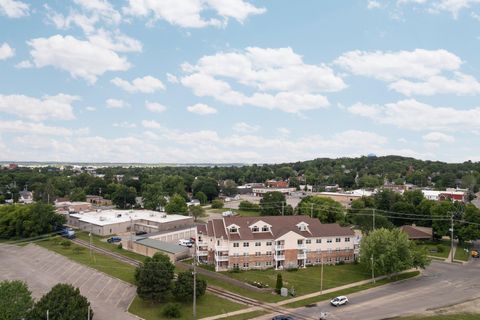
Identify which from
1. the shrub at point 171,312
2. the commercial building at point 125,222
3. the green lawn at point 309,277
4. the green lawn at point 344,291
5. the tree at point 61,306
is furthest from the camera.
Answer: the commercial building at point 125,222

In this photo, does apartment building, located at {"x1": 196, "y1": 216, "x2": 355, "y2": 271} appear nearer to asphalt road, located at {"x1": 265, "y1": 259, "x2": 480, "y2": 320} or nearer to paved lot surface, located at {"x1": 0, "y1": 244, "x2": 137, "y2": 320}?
asphalt road, located at {"x1": 265, "y1": 259, "x2": 480, "y2": 320}

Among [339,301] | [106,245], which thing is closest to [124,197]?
[106,245]

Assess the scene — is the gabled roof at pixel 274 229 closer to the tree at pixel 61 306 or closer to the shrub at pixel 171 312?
the shrub at pixel 171 312

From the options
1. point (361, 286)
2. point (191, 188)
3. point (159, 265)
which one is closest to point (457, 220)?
point (361, 286)

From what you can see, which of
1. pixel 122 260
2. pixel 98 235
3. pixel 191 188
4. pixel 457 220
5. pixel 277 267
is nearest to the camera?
pixel 277 267

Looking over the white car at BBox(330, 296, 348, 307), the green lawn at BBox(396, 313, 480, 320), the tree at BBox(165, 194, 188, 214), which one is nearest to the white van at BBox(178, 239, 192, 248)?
the tree at BBox(165, 194, 188, 214)

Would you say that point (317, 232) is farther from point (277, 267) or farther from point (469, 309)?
point (469, 309)

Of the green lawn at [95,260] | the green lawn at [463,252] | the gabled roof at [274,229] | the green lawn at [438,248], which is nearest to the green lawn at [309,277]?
the gabled roof at [274,229]
